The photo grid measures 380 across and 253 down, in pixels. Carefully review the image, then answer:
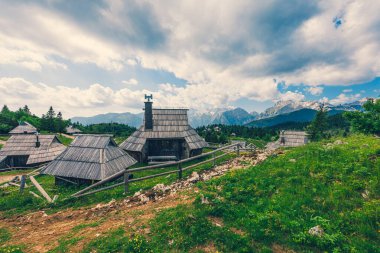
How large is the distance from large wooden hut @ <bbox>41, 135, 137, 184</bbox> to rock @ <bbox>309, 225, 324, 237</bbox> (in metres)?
15.1

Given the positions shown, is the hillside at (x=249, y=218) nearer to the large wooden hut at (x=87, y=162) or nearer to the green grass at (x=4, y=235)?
the green grass at (x=4, y=235)

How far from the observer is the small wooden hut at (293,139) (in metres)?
40.6

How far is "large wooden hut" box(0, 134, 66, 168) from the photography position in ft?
100

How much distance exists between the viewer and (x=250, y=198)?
23.6 ft

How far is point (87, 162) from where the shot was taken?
16.0 metres

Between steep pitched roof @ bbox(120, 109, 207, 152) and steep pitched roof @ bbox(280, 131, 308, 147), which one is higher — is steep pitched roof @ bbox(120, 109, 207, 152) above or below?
above

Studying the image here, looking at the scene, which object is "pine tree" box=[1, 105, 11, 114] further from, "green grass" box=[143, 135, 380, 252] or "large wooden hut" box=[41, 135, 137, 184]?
"green grass" box=[143, 135, 380, 252]

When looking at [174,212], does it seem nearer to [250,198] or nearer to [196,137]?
[250,198]

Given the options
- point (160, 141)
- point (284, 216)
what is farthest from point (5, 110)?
point (284, 216)

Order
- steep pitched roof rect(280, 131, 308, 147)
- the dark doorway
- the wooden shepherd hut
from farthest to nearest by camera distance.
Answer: steep pitched roof rect(280, 131, 308, 147), the dark doorway, the wooden shepherd hut

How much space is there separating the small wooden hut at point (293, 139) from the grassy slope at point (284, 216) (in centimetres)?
3626

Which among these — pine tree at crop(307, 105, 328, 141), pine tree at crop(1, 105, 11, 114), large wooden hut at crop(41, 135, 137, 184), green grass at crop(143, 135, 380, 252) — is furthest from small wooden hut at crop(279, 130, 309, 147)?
pine tree at crop(1, 105, 11, 114)

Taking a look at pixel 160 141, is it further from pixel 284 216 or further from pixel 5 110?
pixel 5 110

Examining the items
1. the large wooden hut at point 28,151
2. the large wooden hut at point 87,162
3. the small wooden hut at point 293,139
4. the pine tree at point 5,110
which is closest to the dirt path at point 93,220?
the large wooden hut at point 87,162
